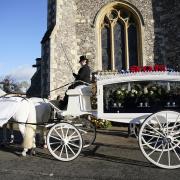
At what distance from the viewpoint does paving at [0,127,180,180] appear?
6.29m

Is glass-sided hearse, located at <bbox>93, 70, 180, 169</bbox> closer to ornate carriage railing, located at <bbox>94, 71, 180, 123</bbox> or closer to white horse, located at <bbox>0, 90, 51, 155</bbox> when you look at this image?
ornate carriage railing, located at <bbox>94, 71, 180, 123</bbox>

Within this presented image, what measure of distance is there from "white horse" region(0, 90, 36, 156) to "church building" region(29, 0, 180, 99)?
882 centimetres

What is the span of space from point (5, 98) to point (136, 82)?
299 centimetres

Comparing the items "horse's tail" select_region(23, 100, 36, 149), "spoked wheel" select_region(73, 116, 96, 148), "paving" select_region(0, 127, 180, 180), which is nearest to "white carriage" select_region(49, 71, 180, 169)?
"paving" select_region(0, 127, 180, 180)

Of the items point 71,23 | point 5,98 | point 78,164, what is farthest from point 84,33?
point 78,164

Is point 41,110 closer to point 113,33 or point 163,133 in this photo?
point 163,133

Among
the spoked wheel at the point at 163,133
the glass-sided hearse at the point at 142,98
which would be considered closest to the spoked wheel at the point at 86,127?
the glass-sided hearse at the point at 142,98

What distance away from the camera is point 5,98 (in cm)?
827

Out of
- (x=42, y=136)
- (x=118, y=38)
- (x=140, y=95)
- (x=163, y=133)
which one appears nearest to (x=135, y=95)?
(x=140, y=95)

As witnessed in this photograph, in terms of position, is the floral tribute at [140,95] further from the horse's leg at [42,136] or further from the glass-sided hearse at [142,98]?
the horse's leg at [42,136]

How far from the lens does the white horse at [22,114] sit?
7.98 meters

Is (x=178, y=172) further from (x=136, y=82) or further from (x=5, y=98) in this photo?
(x=5, y=98)

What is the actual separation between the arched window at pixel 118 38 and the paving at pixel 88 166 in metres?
9.93

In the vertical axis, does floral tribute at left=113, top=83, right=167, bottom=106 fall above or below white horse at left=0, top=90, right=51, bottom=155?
above
